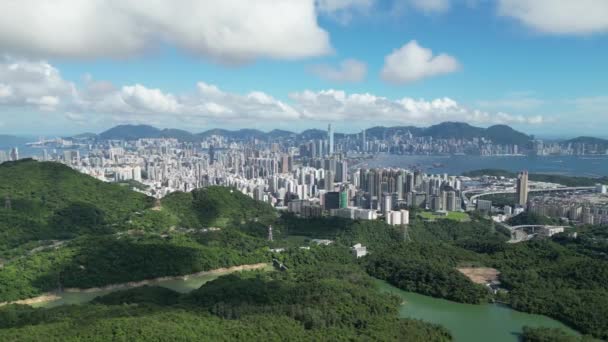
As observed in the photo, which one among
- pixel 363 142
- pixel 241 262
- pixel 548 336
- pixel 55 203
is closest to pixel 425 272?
pixel 548 336

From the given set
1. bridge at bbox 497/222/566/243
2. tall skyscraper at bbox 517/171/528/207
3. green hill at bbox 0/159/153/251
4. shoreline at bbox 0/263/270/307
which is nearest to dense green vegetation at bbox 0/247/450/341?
shoreline at bbox 0/263/270/307

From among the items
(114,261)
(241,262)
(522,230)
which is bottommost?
(522,230)

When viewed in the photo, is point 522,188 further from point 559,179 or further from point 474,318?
point 474,318

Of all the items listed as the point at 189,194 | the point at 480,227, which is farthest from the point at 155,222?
the point at 480,227

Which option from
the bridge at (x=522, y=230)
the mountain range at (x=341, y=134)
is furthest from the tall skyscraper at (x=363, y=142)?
the bridge at (x=522, y=230)

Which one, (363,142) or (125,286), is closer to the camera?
(125,286)

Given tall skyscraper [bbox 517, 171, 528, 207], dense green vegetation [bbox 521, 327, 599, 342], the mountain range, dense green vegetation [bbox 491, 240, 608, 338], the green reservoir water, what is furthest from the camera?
the mountain range

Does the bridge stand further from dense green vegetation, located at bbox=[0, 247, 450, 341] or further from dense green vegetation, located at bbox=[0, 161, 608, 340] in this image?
dense green vegetation, located at bbox=[0, 247, 450, 341]
